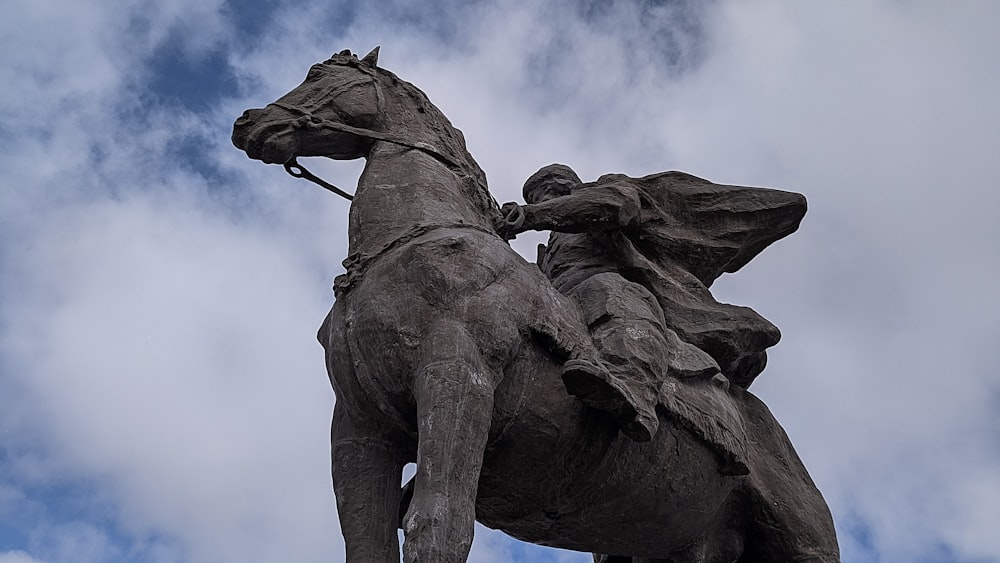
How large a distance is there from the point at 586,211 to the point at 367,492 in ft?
6.03

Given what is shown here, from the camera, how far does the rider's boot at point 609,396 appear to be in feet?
14.8

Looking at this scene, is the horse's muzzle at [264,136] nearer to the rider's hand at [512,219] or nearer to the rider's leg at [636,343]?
the rider's hand at [512,219]

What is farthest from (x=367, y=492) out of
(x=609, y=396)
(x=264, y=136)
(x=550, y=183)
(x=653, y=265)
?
(x=550, y=183)

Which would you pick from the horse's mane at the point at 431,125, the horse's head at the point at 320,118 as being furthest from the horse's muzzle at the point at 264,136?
the horse's mane at the point at 431,125

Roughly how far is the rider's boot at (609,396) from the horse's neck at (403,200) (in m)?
0.91

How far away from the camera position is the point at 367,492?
475 cm

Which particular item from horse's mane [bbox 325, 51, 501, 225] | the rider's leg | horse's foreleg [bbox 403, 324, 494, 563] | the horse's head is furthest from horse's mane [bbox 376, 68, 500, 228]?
horse's foreleg [bbox 403, 324, 494, 563]

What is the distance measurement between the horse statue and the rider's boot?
Result: 6.6 inches

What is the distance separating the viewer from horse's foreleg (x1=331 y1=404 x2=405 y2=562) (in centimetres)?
468

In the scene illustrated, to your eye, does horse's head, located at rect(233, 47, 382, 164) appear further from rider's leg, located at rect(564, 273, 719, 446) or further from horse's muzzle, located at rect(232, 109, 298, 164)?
rider's leg, located at rect(564, 273, 719, 446)

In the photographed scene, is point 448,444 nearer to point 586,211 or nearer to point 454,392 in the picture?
point 454,392

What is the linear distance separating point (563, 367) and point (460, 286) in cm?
56

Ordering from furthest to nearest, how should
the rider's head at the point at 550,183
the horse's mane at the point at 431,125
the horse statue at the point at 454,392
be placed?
the rider's head at the point at 550,183 → the horse's mane at the point at 431,125 → the horse statue at the point at 454,392

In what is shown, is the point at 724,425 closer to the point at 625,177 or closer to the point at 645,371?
the point at 645,371
